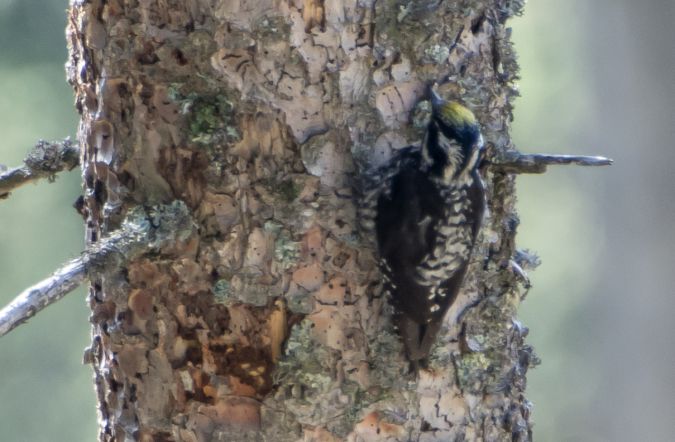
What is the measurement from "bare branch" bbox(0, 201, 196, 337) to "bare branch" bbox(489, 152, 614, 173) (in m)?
0.79

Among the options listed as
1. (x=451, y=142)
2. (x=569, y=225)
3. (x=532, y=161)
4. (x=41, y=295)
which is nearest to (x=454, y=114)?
(x=451, y=142)

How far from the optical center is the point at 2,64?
7883mm

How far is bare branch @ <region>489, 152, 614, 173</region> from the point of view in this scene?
2.36 m

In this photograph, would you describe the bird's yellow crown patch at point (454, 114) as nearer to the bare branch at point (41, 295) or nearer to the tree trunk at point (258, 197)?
the tree trunk at point (258, 197)

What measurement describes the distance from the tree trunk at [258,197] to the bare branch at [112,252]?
0.04 meters

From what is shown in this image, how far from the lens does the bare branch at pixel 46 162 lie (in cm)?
289

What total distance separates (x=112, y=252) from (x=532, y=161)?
39.8 inches

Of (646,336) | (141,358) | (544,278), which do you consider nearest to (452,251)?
(141,358)

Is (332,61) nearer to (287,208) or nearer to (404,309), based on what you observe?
(287,208)

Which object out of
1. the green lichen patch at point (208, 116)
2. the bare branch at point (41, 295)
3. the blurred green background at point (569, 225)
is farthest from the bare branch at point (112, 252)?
the blurred green background at point (569, 225)

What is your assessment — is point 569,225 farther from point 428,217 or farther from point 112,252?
point 112,252

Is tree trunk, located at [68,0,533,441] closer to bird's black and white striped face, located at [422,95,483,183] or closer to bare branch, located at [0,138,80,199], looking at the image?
bird's black and white striped face, located at [422,95,483,183]

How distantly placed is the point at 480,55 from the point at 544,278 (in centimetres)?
746

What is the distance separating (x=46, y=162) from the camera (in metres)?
2.89
